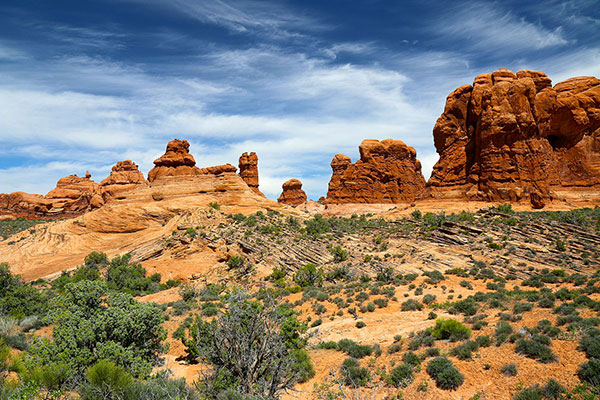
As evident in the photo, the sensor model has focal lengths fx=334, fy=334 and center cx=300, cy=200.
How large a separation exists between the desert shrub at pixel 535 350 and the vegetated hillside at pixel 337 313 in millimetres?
33

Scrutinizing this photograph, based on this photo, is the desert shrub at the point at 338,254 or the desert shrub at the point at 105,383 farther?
the desert shrub at the point at 338,254

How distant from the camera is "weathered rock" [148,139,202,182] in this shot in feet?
138

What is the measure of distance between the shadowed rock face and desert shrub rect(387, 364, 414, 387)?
30.7 meters

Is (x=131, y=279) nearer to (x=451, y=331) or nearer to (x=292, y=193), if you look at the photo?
(x=451, y=331)

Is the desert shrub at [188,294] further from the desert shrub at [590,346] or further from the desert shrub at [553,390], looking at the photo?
the desert shrub at [590,346]

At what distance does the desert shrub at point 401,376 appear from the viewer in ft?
30.8

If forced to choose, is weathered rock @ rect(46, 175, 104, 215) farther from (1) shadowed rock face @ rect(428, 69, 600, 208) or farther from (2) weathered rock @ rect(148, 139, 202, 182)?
(1) shadowed rock face @ rect(428, 69, 600, 208)

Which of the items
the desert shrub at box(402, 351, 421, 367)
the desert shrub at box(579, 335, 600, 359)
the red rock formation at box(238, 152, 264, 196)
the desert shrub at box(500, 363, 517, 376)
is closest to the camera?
the desert shrub at box(579, 335, 600, 359)

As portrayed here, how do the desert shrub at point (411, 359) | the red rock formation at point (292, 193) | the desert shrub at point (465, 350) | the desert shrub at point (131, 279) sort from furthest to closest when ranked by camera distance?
the red rock formation at point (292, 193), the desert shrub at point (131, 279), the desert shrub at point (411, 359), the desert shrub at point (465, 350)

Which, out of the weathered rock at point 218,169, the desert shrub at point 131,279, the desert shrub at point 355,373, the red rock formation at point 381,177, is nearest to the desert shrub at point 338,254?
the desert shrub at point 131,279

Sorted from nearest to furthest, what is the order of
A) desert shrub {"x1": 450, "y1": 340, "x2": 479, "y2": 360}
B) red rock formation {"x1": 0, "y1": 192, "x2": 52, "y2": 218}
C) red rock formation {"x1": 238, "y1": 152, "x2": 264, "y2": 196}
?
desert shrub {"x1": 450, "y1": 340, "x2": 479, "y2": 360} < red rock formation {"x1": 0, "y1": 192, "x2": 52, "y2": 218} < red rock formation {"x1": 238, "y1": 152, "x2": 264, "y2": 196}

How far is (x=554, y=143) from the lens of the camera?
3912cm

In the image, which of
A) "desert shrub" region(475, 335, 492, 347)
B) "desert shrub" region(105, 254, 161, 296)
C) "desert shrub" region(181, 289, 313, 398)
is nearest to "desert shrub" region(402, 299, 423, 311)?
"desert shrub" region(475, 335, 492, 347)

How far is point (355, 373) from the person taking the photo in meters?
10.1
